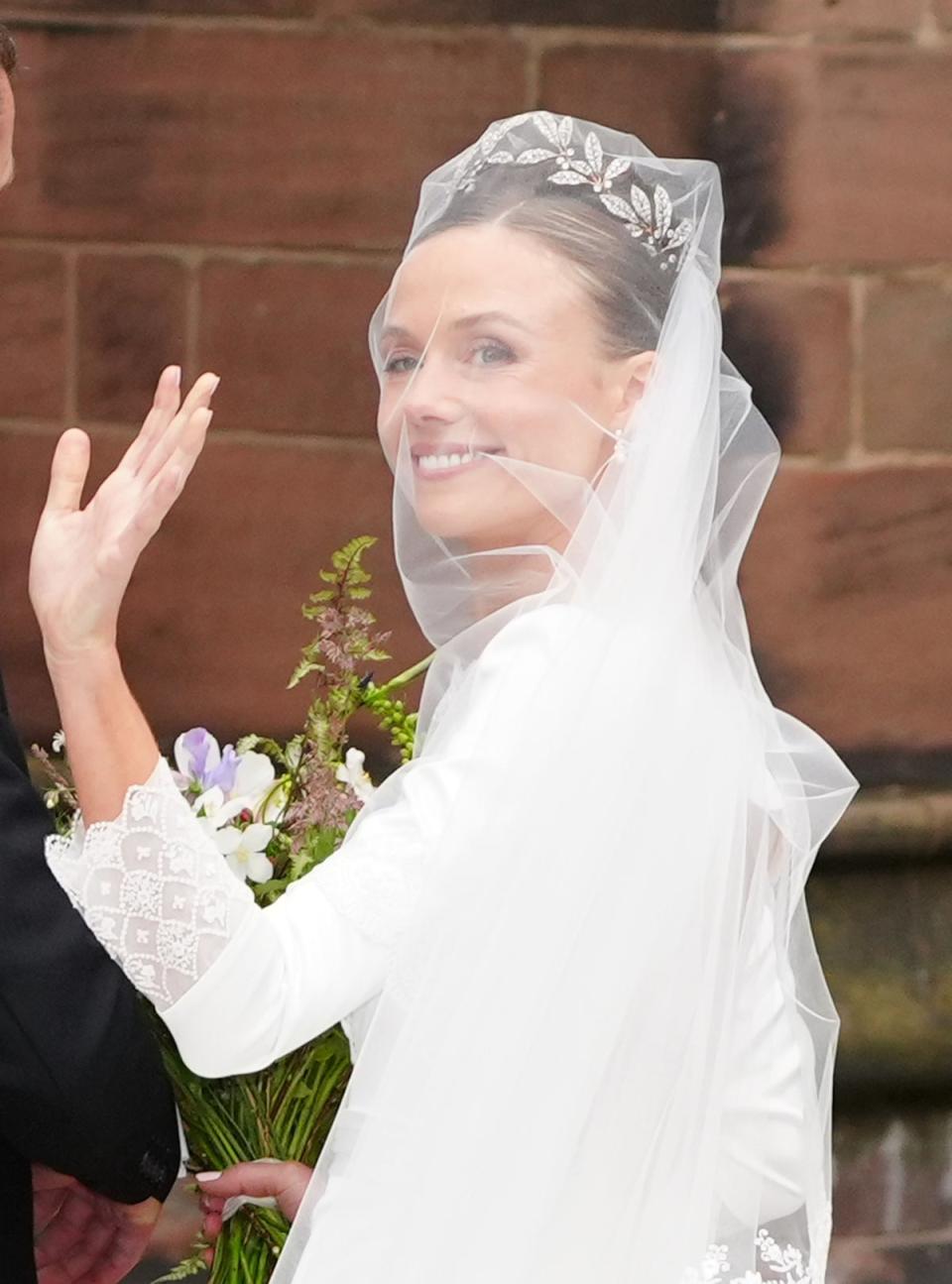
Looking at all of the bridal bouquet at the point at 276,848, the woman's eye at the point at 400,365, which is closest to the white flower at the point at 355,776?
the bridal bouquet at the point at 276,848

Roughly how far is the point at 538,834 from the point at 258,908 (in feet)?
0.93

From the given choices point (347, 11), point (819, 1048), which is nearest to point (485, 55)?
point (347, 11)

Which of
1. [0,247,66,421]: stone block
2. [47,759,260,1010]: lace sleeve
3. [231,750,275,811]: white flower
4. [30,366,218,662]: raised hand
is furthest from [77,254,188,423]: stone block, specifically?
[47,759,260,1010]: lace sleeve

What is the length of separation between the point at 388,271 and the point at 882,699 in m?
1.33

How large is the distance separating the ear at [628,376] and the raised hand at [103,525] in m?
0.52

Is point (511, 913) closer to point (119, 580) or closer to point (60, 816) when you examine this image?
point (119, 580)

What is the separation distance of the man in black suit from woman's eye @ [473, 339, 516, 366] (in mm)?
628

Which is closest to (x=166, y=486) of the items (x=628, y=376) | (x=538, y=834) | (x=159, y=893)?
(x=159, y=893)

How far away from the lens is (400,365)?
2.10 meters

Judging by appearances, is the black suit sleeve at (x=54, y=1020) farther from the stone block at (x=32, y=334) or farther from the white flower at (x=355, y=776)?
the stone block at (x=32, y=334)

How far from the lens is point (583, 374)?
204cm

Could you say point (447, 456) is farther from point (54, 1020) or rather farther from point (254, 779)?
point (54, 1020)

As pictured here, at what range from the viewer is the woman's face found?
2.00m

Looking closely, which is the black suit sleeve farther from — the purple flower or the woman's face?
the woman's face
